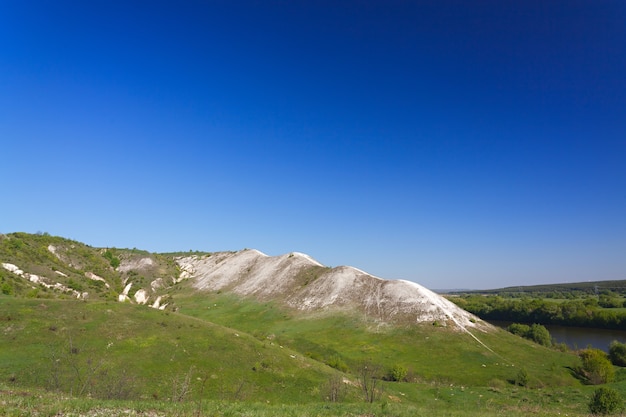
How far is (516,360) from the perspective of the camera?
53.6 meters

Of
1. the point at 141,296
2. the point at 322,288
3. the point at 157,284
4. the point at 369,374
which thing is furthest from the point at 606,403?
the point at 157,284

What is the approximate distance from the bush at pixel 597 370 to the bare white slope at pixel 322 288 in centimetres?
1912

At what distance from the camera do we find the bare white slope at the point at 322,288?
71.8 m

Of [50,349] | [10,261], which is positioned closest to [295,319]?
[50,349]

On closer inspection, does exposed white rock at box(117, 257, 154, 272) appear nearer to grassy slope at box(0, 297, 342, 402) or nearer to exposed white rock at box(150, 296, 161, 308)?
exposed white rock at box(150, 296, 161, 308)

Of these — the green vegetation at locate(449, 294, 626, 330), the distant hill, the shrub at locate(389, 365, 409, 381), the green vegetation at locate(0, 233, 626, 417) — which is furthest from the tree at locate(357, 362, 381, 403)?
the green vegetation at locate(449, 294, 626, 330)

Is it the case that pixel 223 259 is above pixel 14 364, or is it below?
above

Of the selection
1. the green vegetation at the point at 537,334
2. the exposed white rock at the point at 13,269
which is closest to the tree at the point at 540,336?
the green vegetation at the point at 537,334

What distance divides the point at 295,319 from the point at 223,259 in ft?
214

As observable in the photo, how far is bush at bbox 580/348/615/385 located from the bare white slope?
19.1 metres

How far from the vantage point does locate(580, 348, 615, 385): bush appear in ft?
151

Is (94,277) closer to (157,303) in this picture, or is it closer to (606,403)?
(157,303)

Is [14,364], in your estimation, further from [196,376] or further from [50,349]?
[196,376]

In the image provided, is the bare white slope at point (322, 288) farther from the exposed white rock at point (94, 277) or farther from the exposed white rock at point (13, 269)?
the exposed white rock at point (13, 269)
